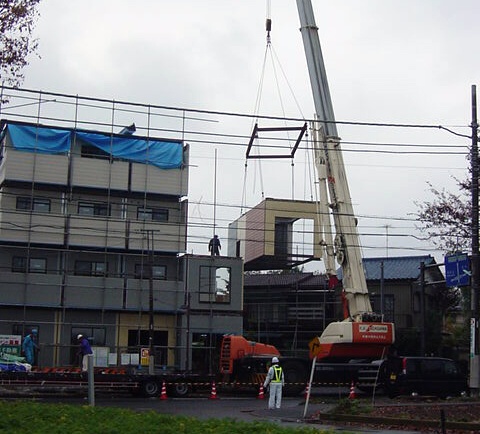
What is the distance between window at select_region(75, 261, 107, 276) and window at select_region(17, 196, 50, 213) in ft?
11.3

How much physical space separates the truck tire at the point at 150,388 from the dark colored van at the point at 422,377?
8702 millimetres

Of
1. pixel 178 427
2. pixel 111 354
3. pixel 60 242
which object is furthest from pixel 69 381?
pixel 178 427

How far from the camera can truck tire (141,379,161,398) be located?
31797 mm

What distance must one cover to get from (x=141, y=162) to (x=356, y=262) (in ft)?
55.4

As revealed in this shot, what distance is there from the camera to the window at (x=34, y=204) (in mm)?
Result: 44188

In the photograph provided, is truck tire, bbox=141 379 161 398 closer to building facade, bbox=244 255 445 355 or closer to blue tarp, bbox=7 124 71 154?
building facade, bbox=244 255 445 355

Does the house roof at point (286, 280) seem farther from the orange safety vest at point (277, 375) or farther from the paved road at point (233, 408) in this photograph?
the orange safety vest at point (277, 375)

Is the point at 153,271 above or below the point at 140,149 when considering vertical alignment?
below

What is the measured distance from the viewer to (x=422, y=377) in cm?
3111

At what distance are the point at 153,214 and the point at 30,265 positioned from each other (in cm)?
760

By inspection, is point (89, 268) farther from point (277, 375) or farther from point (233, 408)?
point (277, 375)

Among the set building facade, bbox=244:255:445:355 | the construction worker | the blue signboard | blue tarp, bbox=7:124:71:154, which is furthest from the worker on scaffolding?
the construction worker

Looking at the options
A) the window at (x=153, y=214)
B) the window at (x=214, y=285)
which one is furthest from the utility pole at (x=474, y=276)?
the window at (x=153, y=214)

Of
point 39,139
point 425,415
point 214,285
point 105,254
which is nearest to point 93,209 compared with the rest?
point 105,254
